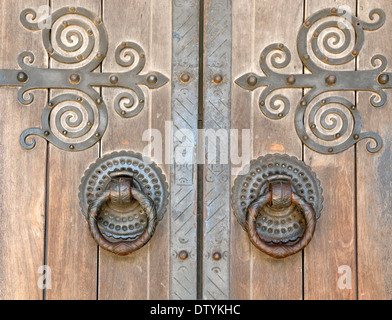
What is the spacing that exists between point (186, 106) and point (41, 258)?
48 centimetres

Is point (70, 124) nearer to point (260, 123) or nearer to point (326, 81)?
point (260, 123)

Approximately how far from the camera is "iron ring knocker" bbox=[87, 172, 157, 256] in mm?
1048

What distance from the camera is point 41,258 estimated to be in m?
1.13

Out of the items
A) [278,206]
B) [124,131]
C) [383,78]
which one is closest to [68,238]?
[124,131]

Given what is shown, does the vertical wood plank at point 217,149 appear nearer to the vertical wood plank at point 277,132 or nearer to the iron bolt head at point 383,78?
the vertical wood plank at point 277,132

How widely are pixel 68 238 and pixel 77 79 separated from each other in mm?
367

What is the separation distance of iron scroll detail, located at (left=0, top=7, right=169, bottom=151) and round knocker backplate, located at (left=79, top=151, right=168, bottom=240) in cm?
7

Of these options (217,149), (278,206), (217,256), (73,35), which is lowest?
(217,256)

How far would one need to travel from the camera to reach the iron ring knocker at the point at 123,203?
1.05 m

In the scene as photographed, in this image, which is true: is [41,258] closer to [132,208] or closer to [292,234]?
[132,208]

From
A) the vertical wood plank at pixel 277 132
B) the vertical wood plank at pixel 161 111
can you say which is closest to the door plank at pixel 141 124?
the vertical wood plank at pixel 161 111

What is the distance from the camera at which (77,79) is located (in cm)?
114
